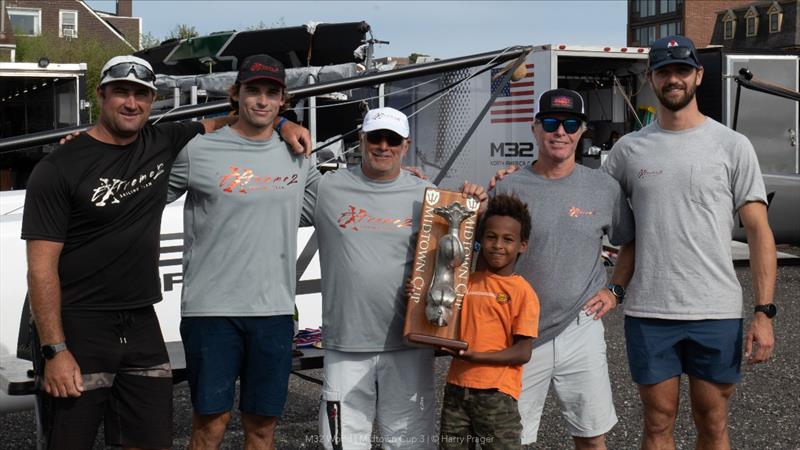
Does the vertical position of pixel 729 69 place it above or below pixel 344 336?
above

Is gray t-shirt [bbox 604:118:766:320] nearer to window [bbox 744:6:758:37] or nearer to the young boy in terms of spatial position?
the young boy

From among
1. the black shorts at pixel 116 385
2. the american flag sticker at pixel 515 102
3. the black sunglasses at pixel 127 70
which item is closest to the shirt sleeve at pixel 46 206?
the black shorts at pixel 116 385

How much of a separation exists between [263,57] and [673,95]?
5.37 ft

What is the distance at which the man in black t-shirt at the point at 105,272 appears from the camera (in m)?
3.60

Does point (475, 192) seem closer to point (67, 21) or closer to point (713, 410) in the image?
point (713, 410)

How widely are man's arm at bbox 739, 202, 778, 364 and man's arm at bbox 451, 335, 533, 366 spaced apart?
90 cm

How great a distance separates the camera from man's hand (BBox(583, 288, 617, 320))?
416 centimetres

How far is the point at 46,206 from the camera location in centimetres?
358

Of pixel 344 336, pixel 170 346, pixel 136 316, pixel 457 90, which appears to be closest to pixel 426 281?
pixel 344 336

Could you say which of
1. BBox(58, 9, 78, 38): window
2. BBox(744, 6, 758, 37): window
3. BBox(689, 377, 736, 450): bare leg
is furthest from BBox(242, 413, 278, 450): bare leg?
BBox(744, 6, 758, 37): window

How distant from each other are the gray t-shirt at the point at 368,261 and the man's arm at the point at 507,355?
31 cm

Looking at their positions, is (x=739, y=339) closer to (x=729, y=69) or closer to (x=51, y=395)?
(x=51, y=395)

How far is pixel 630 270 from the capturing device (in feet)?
14.5

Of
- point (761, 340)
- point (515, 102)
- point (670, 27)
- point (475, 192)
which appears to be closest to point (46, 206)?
point (475, 192)
